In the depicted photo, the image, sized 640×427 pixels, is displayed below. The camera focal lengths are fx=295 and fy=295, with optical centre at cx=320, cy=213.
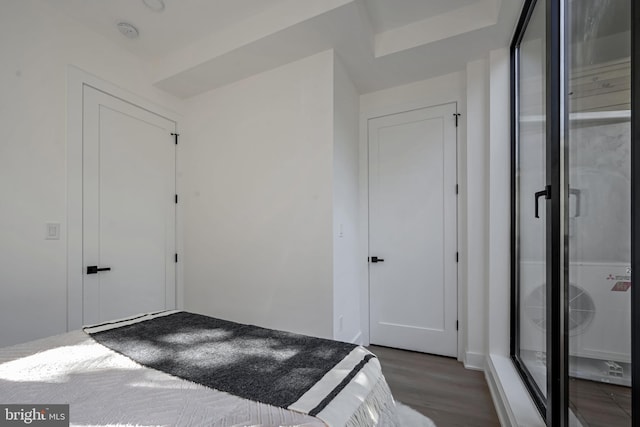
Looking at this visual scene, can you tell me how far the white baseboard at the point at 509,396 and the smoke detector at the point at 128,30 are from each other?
12.0 ft

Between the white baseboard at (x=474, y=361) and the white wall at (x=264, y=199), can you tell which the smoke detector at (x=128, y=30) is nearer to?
the white wall at (x=264, y=199)

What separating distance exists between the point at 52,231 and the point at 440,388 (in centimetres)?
301

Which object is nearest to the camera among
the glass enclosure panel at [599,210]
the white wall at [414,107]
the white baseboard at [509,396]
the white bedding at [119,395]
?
the white bedding at [119,395]

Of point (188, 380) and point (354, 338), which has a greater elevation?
point (188, 380)

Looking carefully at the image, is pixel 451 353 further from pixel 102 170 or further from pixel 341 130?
pixel 102 170

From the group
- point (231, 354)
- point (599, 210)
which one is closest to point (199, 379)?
point (231, 354)

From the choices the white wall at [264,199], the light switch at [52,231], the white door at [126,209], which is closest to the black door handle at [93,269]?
the white door at [126,209]

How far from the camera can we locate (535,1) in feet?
5.54

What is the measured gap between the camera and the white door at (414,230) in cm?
270

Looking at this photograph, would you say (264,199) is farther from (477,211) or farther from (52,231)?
(477,211)

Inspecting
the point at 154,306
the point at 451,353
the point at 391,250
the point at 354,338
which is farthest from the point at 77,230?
the point at 451,353

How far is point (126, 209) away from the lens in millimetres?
2621

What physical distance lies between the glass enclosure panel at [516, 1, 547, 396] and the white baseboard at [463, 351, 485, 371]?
41 centimetres

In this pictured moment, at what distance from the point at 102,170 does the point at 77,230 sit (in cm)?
53
